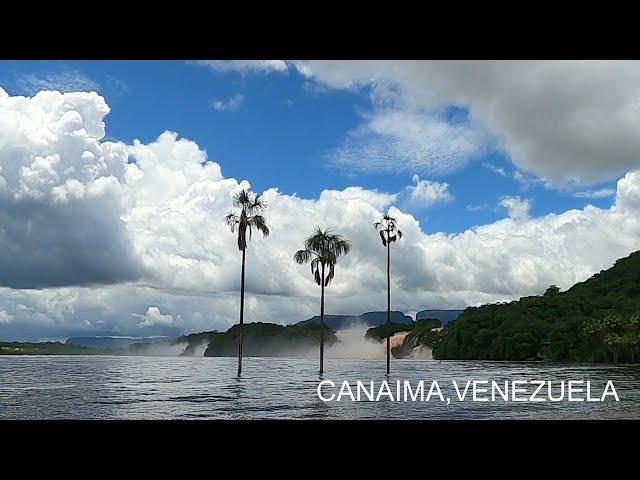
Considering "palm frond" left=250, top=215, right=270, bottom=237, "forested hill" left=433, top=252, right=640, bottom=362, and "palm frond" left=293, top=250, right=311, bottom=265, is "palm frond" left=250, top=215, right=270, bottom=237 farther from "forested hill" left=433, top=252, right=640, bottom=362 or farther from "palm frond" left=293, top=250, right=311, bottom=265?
"forested hill" left=433, top=252, right=640, bottom=362

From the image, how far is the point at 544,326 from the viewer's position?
100875mm

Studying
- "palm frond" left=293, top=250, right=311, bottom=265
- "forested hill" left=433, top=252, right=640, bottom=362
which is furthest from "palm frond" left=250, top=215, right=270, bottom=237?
"forested hill" left=433, top=252, right=640, bottom=362

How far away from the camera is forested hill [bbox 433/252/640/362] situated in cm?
9194

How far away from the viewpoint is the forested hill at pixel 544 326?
91.9 m

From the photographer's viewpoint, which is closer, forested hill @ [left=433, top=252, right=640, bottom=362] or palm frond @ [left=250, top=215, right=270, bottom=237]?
palm frond @ [left=250, top=215, right=270, bottom=237]

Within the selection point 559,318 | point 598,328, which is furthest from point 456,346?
point 598,328

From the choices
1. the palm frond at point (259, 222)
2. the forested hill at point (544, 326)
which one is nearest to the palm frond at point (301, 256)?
the palm frond at point (259, 222)

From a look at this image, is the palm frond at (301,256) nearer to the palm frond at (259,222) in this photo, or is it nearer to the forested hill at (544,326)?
the palm frond at (259,222)

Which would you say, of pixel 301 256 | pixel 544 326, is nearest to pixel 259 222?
pixel 301 256

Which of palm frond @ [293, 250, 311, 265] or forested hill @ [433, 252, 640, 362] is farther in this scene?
forested hill @ [433, 252, 640, 362]

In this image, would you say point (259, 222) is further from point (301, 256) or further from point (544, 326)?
point (544, 326)
